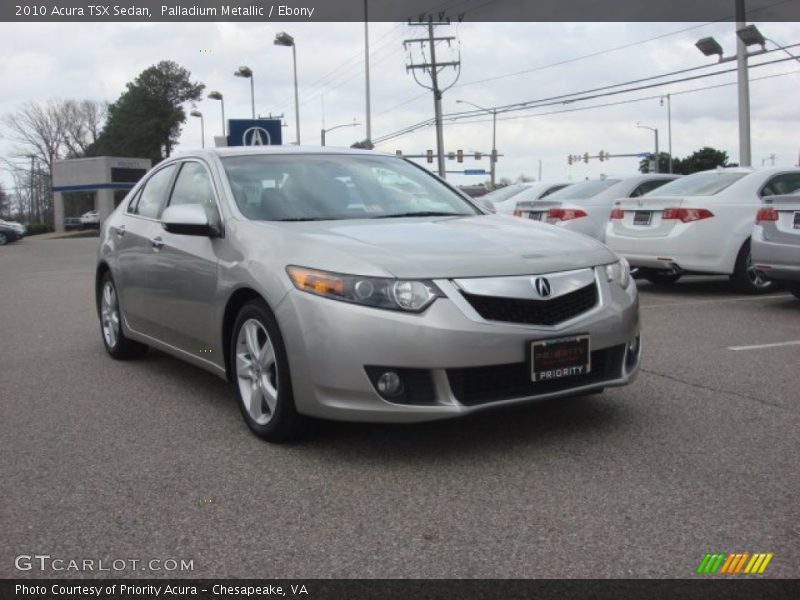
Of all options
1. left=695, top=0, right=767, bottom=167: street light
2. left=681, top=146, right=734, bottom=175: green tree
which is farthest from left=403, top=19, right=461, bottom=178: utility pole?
left=681, top=146, right=734, bottom=175: green tree

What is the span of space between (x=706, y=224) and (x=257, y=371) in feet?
22.1

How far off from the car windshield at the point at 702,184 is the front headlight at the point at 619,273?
5.77m

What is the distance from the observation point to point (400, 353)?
11.8 ft

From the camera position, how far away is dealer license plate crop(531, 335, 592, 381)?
3742mm

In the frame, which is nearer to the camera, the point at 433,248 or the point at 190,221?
the point at 433,248

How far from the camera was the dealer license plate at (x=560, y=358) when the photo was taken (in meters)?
3.74

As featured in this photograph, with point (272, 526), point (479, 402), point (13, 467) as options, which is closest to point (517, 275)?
point (479, 402)

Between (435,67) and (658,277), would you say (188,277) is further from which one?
(435,67)

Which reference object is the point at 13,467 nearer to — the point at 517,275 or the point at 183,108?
the point at 517,275

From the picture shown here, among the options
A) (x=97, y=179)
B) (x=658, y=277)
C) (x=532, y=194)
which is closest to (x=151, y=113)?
(x=97, y=179)

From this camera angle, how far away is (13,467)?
3871mm

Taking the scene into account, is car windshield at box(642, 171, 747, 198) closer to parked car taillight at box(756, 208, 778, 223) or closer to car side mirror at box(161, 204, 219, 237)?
parked car taillight at box(756, 208, 778, 223)

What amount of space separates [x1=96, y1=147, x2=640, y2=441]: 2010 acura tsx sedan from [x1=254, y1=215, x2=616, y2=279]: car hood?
0.4 inches
